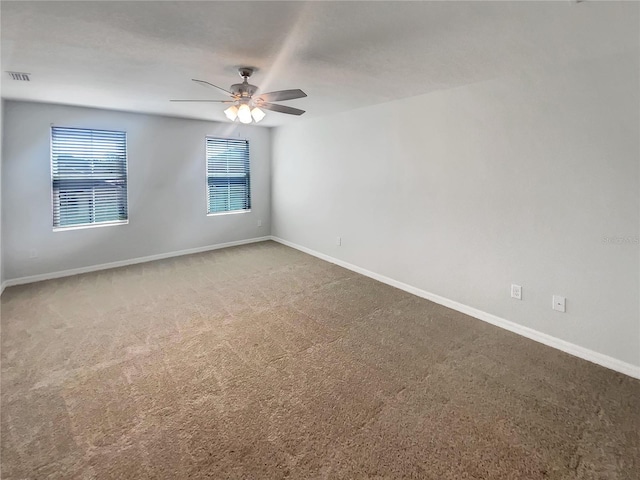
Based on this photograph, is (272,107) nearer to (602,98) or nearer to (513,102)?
(513,102)

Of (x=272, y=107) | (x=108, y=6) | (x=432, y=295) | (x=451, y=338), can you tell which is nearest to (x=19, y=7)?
(x=108, y=6)

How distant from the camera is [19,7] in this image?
65.1 inches

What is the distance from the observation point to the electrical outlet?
2.53 meters

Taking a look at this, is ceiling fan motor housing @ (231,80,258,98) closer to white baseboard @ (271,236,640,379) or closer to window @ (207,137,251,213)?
white baseboard @ (271,236,640,379)

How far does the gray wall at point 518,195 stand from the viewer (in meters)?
2.23

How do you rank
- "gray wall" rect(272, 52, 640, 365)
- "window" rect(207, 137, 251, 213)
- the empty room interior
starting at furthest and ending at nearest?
"window" rect(207, 137, 251, 213) → "gray wall" rect(272, 52, 640, 365) → the empty room interior

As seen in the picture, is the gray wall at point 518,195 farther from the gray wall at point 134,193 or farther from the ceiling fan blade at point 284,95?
the gray wall at point 134,193

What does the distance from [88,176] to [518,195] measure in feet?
17.4

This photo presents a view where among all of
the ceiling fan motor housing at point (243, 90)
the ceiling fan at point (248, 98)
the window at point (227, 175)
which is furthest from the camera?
the window at point (227, 175)

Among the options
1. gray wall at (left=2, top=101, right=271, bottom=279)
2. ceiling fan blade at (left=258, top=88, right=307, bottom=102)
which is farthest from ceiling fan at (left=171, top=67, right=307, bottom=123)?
gray wall at (left=2, top=101, right=271, bottom=279)

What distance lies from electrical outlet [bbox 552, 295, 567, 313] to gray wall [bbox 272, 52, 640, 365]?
0.12 feet

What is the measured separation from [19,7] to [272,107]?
169cm

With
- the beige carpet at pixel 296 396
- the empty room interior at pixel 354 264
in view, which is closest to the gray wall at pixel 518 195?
the empty room interior at pixel 354 264

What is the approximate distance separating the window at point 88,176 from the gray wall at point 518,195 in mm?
3376
